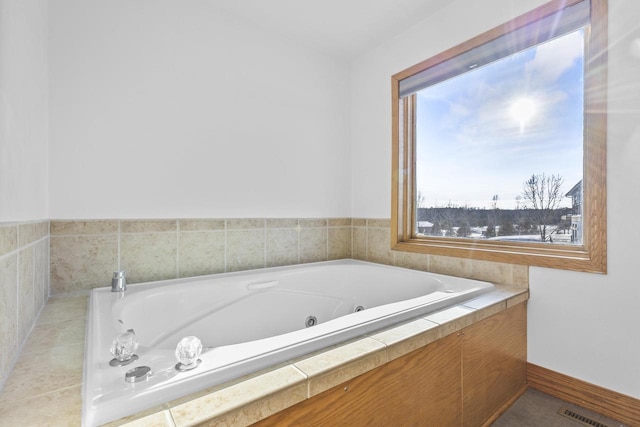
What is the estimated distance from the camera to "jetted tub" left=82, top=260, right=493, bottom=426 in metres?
0.64

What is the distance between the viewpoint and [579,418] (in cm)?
133

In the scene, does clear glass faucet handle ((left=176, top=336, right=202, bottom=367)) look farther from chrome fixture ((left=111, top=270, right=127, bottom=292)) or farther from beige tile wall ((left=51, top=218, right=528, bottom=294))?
beige tile wall ((left=51, top=218, right=528, bottom=294))

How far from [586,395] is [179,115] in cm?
250

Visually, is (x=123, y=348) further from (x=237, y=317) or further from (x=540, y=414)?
(x=540, y=414)

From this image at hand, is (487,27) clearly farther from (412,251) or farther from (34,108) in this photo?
(34,108)

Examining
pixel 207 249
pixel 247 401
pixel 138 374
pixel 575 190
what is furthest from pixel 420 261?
pixel 138 374

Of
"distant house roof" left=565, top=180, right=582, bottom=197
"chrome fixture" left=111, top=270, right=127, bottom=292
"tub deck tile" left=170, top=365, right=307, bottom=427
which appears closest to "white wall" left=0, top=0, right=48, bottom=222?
"chrome fixture" left=111, top=270, right=127, bottom=292

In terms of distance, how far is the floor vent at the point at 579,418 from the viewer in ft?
4.20

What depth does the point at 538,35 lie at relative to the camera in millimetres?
1535

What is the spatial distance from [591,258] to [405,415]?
1119mm

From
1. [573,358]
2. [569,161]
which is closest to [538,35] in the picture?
[569,161]

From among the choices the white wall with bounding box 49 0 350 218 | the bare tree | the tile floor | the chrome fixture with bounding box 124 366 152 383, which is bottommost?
the tile floor

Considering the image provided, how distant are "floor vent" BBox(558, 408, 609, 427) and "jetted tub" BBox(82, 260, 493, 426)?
608mm

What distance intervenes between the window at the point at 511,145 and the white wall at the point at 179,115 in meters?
0.77
